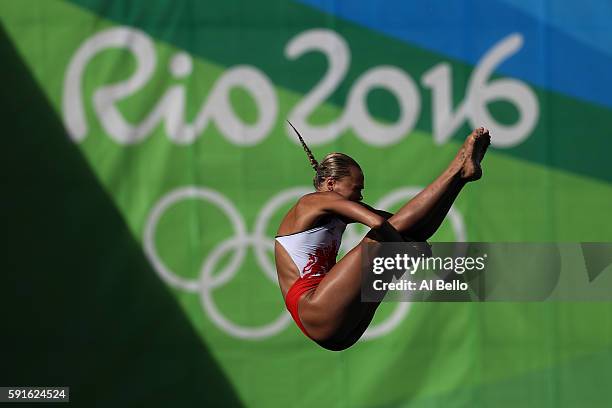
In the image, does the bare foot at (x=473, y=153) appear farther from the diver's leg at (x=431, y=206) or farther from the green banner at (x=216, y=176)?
the green banner at (x=216, y=176)

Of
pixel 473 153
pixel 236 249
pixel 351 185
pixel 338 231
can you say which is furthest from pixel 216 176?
pixel 473 153

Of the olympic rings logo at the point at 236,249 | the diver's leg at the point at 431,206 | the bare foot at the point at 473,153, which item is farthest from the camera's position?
the olympic rings logo at the point at 236,249

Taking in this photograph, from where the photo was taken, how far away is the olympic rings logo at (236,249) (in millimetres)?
9289

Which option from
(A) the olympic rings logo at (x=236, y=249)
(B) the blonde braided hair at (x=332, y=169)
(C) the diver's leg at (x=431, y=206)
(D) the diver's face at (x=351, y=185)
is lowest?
(C) the diver's leg at (x=431, y=206)

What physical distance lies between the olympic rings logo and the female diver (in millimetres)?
3674

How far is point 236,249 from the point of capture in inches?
368

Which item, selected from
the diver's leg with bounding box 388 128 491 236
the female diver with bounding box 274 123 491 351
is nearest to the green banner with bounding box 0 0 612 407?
the female diver with bounding box 274 123 491 351

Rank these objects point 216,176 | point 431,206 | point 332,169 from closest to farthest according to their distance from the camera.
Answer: point 431,206
point 332,169
point 216,176

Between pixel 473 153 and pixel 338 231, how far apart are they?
2.91 feet

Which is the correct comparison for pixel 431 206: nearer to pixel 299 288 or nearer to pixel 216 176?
pixel 299 288

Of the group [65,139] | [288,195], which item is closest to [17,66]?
[65,139]

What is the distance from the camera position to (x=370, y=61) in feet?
30.6

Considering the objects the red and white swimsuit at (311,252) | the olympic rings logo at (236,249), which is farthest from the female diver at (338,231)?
the olympic rings logo at (236,249)

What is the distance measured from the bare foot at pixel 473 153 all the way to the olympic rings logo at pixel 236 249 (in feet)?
13.8
